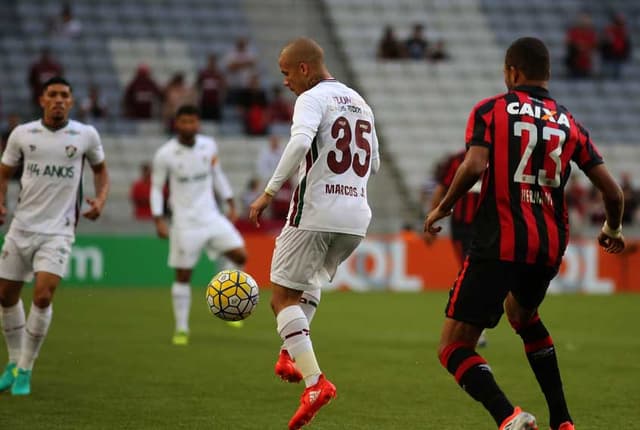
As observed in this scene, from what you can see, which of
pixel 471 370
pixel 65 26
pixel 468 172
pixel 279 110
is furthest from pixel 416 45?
pixel 471 370

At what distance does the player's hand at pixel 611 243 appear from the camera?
6.70 m

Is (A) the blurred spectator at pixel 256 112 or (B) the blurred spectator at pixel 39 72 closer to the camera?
(B) the blurred spectator at pixel 39 72

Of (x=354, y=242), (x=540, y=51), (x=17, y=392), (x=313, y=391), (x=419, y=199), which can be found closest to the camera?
(x=540, y=51)

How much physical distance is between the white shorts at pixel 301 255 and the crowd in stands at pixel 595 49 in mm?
21891

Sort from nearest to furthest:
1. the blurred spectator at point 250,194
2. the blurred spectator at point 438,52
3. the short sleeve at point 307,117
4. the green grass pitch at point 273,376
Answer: the short sleeve at point 307,117 → the green grass pitch at point 273,376 → the blurred spectator at point 250,194 → the blurred spectator at point 438,52

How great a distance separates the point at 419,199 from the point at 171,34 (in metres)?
7.20

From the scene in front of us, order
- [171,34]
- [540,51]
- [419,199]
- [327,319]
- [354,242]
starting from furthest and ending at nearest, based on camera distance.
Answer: [171,34] < [419,199] < [327,319] < [354,242] < [540,51]

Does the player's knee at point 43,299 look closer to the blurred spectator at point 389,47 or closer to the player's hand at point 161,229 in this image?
the player's hand at point 161,229

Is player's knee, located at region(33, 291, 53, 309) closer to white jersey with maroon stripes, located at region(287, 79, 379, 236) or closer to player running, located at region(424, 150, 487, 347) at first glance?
white jersey with maroon stripes, located at region(287, 79, 379, 236)

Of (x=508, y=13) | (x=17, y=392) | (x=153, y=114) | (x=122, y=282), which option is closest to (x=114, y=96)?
(x=153, y=114)

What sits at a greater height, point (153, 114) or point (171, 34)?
point (171, 34)

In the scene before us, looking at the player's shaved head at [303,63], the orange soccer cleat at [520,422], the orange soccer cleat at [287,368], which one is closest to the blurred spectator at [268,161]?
the player's shaved head at [303,63]

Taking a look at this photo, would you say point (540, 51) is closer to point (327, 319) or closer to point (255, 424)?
point (255, 424)

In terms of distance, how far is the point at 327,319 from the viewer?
15742 mm
